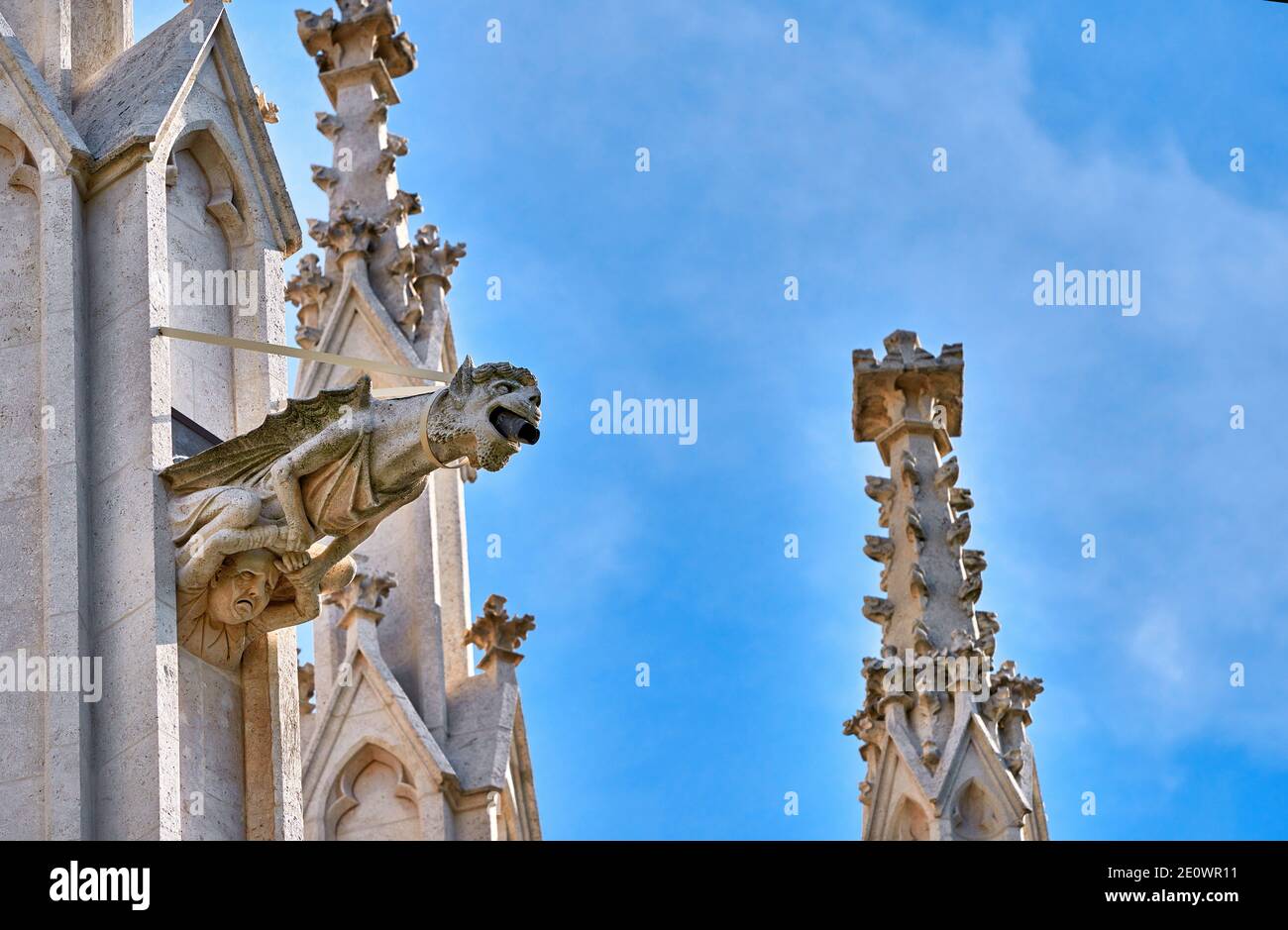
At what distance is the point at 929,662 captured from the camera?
66.0ft

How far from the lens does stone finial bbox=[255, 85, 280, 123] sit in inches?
619

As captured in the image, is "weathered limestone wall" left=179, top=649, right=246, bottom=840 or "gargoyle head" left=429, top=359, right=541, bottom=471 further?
"weathered limestone wall" left=179, top=649, right=246, bottom=840

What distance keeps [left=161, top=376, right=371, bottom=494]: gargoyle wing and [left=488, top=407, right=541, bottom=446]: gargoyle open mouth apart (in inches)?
26.4

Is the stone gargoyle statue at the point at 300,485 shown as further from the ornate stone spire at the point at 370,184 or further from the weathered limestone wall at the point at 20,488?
the ornate stone spire at the point at 370,184

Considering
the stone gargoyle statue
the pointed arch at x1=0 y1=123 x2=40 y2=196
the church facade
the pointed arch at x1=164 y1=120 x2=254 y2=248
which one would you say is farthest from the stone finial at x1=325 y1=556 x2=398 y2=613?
the stone gargoyle statue

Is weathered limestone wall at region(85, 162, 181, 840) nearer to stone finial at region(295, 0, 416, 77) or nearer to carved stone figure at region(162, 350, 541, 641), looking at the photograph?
carved stone figure at region(162, 350, 541, 641)

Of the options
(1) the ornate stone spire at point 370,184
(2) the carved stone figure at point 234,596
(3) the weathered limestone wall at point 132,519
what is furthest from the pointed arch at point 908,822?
(3) the weathered limestone wall at point 132,519

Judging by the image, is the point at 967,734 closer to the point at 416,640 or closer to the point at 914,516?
the point at 914,516

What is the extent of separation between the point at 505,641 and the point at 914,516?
2.89 m

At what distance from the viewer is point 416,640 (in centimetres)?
2255

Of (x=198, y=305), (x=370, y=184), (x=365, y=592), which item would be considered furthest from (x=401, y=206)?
(x=198, y=305)

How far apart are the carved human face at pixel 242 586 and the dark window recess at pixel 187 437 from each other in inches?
23.7

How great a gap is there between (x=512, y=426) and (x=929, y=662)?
7101mm
